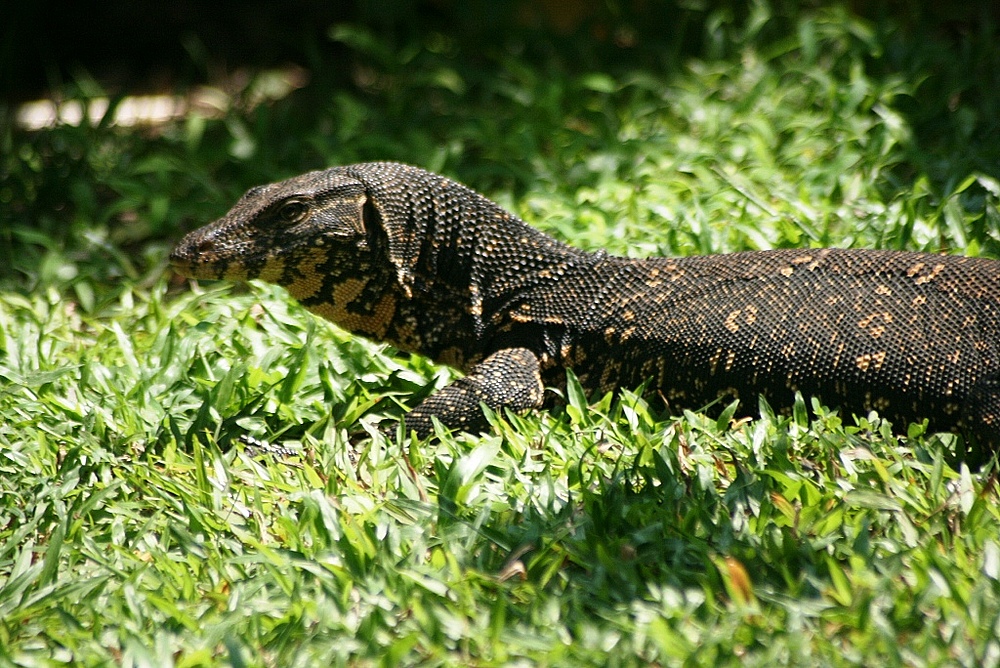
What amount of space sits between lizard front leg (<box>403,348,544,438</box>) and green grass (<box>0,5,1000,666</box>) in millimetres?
94

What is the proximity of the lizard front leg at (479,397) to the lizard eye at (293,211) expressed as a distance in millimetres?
855

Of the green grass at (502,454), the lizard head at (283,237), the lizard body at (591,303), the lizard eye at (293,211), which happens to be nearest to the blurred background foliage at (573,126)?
the green grass at (502,454)

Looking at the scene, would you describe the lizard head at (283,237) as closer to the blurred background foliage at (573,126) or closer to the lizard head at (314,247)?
the lizard head at (314,247)

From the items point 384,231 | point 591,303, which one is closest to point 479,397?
point 591,303

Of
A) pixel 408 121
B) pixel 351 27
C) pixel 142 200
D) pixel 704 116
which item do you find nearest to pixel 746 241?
pixel 704 116

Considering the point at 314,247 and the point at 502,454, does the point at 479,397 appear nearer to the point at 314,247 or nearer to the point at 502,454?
the point at 502,454

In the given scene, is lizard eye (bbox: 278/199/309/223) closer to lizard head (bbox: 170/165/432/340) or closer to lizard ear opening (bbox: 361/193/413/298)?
lizard head (bbox: 170/165/432/340)

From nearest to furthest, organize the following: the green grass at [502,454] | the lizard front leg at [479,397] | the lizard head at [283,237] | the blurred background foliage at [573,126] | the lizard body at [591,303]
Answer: the green grass at [502,454] < the lizard body at [591,303] < the lizard front leg at [479,397] < the lizard head at [283,237] < the blurred background foliage at [573,126]

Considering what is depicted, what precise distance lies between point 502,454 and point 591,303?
741mm

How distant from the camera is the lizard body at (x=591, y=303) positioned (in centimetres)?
375

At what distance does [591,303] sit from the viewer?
4.28 meters

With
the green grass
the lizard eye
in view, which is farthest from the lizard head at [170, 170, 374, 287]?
the green grass

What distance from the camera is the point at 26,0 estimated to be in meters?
7.93

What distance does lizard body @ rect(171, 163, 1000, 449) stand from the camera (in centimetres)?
375
